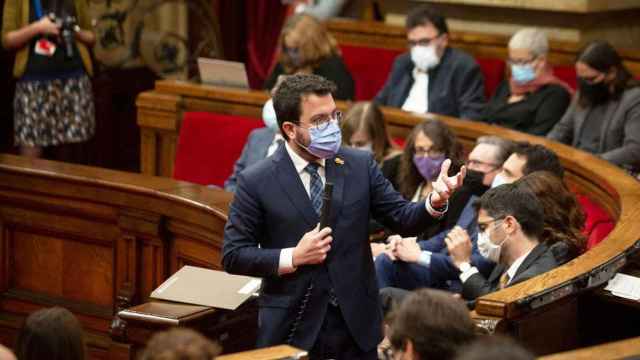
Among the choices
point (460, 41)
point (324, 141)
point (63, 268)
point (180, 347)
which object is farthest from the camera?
point (460, 41)

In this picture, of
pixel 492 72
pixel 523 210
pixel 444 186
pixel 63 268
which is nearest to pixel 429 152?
pixel 523 210

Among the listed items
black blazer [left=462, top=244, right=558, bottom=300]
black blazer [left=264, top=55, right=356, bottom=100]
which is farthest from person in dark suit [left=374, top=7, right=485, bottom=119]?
black blazer [left=462, top=244, right=558, bottom=300]

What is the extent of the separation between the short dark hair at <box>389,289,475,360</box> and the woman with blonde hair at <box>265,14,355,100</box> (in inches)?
177

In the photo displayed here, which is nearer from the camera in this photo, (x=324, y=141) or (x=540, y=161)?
(x=324, y=141)

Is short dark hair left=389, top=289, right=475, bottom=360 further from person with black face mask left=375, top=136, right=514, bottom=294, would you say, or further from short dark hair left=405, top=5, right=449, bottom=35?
short dark hair left=405, top=5, right=449, bottom=35

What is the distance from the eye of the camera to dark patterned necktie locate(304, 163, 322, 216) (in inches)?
153

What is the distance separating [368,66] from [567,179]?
2.90 meters

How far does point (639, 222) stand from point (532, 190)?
370 millimetres

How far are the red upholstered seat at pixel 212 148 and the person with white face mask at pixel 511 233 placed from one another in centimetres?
279

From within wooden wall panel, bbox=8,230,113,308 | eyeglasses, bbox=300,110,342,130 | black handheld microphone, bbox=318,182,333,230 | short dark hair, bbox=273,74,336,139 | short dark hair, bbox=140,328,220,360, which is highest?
short dark hair, bbox=273,74,336,139

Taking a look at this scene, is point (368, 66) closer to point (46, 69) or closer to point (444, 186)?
point (46, 69)

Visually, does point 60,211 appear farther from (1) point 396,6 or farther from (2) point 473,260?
(1) point 396,6

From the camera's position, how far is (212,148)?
23.5ft

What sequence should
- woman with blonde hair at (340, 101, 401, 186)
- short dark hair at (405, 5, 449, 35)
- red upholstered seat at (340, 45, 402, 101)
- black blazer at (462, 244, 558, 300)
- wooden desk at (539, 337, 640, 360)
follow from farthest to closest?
1. red upholstered seat at (340, 45, 402, 101)
2. short dark hair at (405, 5, 449, 35)
3. woman with blonde hair at (340, 101, 401, 186)
4. black blazer at (462, 244, 558, 300)
5. wooden desk at (539, 337, 640, 360)
